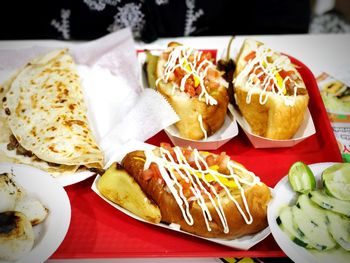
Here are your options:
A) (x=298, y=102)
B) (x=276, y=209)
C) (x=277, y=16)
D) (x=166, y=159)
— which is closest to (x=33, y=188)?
(x=166, y=159)

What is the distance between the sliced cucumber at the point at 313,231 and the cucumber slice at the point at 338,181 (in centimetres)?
13

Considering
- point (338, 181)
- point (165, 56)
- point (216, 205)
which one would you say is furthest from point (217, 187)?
point (165, 56)

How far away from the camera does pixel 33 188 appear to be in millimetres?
1477

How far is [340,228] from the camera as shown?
4.42ft

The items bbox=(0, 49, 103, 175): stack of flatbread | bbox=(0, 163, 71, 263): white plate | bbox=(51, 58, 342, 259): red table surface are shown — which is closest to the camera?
bbox=(0, 163, 71, 263): white plate

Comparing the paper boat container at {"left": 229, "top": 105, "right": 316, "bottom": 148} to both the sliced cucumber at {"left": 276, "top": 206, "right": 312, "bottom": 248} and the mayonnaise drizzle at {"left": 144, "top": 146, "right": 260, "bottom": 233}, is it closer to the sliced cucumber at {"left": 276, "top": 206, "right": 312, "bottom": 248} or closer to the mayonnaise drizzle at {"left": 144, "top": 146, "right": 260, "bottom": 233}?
the mayonnaise drizzle at {"left": 144, "top": 146, "right": 260, "bottom": 233}

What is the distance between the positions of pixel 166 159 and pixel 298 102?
0.69 m

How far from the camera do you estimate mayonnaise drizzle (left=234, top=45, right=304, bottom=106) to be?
1.94 m

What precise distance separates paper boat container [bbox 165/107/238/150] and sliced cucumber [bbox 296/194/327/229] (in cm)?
56

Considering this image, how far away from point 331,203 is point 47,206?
3.05 feet

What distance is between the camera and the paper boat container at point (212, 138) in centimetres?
193

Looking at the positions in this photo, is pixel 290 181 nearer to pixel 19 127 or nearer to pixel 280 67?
pixel 280 67

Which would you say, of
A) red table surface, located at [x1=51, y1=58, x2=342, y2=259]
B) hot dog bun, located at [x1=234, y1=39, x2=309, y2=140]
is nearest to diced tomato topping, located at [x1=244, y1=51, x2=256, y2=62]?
hot dog bun, located at [x1=234, y1=39, x2=309, y2=140]

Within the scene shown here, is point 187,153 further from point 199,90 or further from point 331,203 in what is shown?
point 331,203
